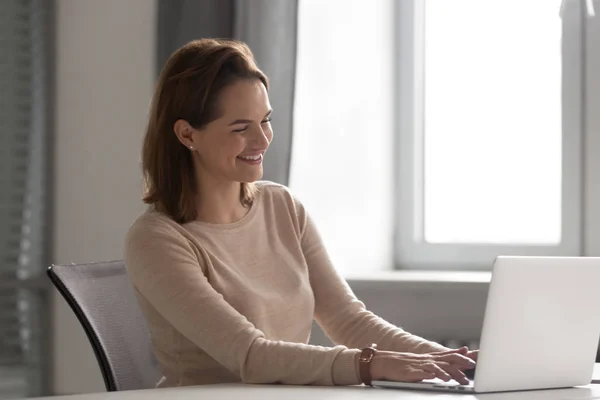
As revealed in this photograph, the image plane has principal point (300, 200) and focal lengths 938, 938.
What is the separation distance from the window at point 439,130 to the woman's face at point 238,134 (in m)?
1.22

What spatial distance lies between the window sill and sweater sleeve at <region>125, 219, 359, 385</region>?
1224 millimetres

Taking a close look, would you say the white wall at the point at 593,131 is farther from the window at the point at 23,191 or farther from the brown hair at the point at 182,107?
the window at the point at 23,191

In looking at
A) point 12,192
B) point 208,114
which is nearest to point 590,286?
point 208,114

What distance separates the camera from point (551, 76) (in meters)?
3.26

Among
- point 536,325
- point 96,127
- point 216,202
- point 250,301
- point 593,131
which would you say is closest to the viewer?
point 536,325

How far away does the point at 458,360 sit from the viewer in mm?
1568

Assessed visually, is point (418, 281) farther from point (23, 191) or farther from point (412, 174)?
point (23, 191)

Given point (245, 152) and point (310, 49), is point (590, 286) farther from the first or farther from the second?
point (310, 49)

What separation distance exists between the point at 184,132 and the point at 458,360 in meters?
0.78

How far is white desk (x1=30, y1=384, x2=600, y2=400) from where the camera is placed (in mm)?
1425

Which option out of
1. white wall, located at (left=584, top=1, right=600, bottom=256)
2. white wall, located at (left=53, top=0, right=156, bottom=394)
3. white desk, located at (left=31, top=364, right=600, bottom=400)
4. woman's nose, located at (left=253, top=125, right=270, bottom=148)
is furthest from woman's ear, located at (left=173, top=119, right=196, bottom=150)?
white wall, located at (left=584, top=1, right=600, bottom=256)

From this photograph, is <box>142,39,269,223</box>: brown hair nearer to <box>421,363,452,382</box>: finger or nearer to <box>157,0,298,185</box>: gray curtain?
<box>421,363,452,382</box>: finger

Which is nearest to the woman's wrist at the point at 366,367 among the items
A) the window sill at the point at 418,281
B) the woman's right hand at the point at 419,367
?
the woman's right hand at the point at 419,367

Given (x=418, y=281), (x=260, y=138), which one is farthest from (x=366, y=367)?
(x=418, y=281)
